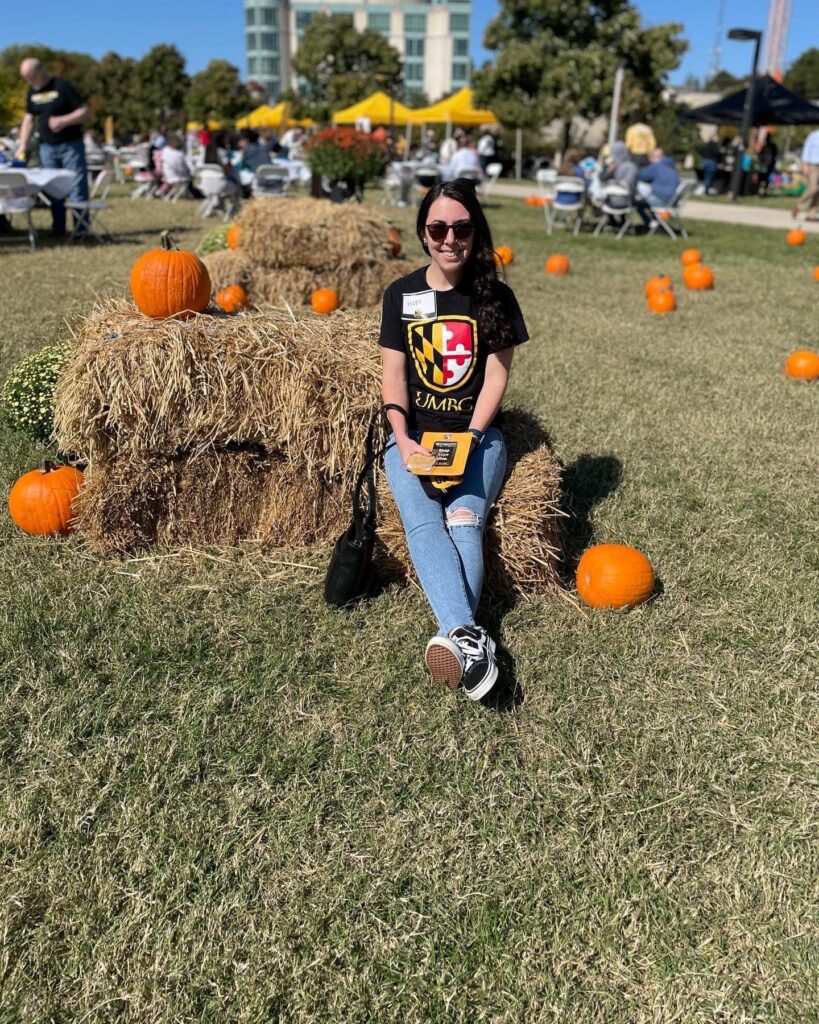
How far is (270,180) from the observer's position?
16.3 metres

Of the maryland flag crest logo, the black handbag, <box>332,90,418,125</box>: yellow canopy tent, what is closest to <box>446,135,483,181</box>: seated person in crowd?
<box>332,90,418,125</box>: yellow canopy tent

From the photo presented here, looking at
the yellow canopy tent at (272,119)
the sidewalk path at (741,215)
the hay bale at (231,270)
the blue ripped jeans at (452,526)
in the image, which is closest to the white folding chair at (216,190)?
the hay bale at (231,270)

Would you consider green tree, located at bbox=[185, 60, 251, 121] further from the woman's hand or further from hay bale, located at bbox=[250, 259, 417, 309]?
the woman's hand

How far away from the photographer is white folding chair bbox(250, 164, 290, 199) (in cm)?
1588

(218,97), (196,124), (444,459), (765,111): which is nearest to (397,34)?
(218,97)

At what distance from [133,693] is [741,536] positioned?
9.99 ft

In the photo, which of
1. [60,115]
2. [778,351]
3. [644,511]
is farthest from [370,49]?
[644,511]

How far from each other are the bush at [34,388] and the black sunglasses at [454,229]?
92.9 inches

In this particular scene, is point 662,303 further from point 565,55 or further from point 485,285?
point 565,55

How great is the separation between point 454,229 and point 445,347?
18.9 inches

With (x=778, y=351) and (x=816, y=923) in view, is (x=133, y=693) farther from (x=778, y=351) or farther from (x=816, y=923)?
(x=778, y=351)

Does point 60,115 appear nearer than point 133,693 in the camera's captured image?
No

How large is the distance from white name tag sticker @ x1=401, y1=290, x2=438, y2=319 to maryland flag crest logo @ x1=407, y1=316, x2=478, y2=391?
0.04 m

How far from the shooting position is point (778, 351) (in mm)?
7633
